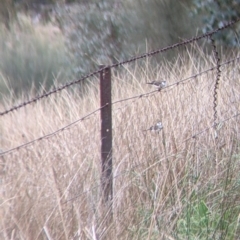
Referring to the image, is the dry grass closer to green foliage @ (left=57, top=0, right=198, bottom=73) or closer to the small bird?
the small bird

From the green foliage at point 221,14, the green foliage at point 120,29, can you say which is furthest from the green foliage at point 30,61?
the green foliage at point 221,14

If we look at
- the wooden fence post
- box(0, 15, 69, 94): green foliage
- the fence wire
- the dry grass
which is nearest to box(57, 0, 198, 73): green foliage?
box(0, 15, 69, 94): green foliage

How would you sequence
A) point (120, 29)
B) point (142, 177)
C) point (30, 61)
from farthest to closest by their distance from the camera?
point (30, 61) → point (120, 29) → point (142, 177)

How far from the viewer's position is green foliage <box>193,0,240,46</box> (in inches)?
339

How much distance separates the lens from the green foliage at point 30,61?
A: 396 inches

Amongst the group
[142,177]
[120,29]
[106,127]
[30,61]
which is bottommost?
[30,61]

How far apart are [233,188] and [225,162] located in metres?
0.33

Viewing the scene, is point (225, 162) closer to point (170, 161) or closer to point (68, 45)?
point (170, 161)

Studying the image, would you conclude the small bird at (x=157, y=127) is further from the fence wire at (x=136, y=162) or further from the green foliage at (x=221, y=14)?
the green foliage at (x=221, y=14)

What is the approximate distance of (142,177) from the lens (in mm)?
4008

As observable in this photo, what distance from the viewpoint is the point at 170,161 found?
3.98 m

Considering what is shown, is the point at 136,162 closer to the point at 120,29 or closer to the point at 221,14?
the point at 221,14

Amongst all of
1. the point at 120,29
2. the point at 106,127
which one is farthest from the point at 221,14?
the point at 106,127

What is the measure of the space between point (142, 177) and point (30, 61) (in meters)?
6.88
